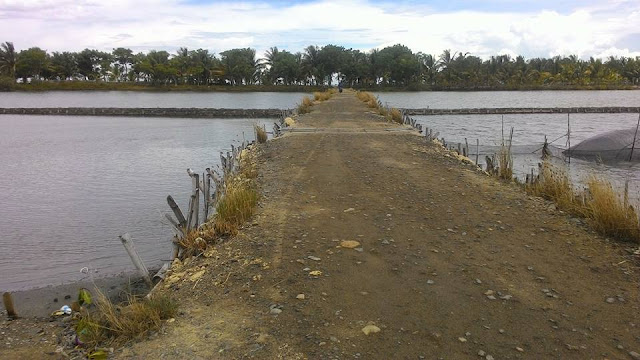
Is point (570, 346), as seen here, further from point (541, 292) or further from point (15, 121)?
point (15, 121)

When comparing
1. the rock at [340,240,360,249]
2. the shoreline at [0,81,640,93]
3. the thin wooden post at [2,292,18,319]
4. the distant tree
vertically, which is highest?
the distant tree

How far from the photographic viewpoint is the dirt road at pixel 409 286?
13.3 feet

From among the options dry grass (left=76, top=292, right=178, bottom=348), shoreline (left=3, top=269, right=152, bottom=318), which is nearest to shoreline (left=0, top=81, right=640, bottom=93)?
shoreline (left=3, top=269, right=152, bottom=318)

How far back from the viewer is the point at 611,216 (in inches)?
251

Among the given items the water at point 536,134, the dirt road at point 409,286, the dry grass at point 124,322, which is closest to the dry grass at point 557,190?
the dirt road at point 409,286

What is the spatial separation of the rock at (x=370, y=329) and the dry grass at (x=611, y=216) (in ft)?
12.7

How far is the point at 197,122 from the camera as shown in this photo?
1604 inches

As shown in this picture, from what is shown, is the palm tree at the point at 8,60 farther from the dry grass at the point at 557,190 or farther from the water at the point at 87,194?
the dry grass at the point at 557,190

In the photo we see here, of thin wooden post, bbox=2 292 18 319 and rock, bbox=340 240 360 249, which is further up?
rock, bbox=340 240 360 249

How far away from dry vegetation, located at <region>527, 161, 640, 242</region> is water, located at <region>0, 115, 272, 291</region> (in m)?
6.81

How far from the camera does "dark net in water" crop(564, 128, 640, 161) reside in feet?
62.5

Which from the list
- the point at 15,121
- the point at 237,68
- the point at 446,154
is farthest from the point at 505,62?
the point at 446,154

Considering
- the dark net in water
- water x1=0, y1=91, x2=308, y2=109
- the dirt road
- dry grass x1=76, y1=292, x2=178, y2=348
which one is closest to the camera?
the dirt road

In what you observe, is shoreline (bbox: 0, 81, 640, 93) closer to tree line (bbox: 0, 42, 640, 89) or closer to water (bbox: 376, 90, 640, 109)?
tree line (bbox: 0, 42, 640, 89)
